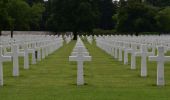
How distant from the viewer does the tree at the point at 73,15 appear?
72500 mm

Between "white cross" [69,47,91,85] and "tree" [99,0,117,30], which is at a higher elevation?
"tree" [99,0,117,30]

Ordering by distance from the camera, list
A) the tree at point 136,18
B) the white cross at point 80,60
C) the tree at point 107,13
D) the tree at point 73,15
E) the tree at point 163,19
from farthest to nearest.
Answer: the tree at point 107,13, the tree at point 163,19, the tree at point 73,15, the tree at point 136,18, the white cross at point 80,60

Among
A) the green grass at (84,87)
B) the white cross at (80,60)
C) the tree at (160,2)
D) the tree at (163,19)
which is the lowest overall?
the green grass at (84,87)

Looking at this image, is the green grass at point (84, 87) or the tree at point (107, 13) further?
the tree at point (107, 13)

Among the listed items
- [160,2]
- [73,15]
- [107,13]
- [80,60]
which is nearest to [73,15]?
[73,15]

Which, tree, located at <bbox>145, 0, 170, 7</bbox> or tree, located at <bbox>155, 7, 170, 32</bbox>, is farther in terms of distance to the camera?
tree, located at <bbox>145, 0, 170, 7</bbox>

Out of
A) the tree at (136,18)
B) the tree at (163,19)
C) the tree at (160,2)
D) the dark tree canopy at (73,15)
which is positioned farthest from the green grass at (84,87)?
the tree at (160,2)

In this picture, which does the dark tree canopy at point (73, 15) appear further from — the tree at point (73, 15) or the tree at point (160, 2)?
the tree at point (160, 2)

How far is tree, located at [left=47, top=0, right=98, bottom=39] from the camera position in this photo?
72.5 metres

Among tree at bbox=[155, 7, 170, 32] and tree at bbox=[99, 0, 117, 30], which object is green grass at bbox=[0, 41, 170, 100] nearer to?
tree at bbox=[155, 7, 170, 32]

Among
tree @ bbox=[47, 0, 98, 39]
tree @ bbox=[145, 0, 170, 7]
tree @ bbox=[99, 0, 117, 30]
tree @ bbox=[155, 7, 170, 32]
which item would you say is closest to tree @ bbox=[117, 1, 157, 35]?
tree @ bbox=[155, 7, 170, 32]

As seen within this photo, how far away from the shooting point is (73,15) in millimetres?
73000

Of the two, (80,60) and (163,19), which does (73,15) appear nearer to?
(163,19)

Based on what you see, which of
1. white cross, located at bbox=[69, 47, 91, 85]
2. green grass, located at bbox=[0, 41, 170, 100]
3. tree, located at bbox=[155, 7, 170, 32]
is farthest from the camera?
tree, located at bbox=[155, 7, 170, 32]
